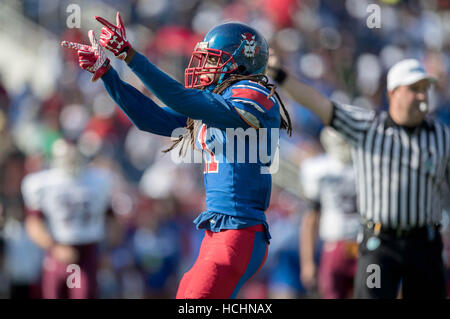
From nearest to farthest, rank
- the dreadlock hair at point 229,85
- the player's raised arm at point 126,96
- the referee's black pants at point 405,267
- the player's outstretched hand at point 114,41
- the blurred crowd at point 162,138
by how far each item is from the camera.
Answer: the player's outstretched hand at point 114,41 < the player's raised arm at point 126,96 < the dreadlock hair at point 229,85 < the referee's black pants at point 405,267 < the blurred crowd at point 162,138

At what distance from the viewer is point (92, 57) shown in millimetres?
3453

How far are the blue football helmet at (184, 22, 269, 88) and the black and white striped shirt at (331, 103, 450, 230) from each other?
1320mm

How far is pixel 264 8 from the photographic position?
11.6m

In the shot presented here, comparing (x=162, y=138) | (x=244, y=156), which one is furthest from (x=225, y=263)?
(x=162, y=138)

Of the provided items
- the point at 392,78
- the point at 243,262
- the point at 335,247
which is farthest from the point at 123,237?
the point at 243,262

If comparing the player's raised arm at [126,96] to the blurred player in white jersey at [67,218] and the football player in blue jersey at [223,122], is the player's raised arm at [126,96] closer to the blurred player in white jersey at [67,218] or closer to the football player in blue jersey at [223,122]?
the football player in blue jersey at [223,122]

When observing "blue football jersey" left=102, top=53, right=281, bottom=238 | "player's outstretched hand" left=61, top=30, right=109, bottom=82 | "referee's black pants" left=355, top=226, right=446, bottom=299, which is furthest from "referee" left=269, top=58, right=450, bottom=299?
"player's outstretched hand" left=61, top=30, right=109, bottom=82

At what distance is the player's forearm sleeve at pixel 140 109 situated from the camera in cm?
362

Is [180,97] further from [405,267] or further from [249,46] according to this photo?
[405,267]

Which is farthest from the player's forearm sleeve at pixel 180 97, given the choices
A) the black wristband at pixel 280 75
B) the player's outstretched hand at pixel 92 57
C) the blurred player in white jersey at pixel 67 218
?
the blurred player in white jersey at pixel 67 218

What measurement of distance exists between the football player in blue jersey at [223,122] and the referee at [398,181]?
1.15m

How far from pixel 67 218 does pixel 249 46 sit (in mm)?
3570

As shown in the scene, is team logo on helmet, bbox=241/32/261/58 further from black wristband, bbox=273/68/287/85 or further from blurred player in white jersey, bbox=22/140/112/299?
blurred player in white jersey, bbox=22/140/112/299

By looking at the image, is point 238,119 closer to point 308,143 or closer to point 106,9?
point 308,143
